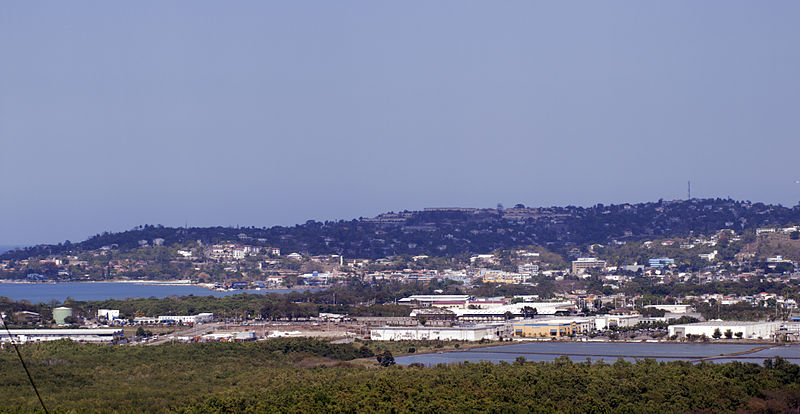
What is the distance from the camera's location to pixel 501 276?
99188 mm

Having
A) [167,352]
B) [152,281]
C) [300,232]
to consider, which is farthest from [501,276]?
[167,352]

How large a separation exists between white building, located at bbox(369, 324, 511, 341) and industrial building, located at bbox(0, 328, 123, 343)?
11.3 m

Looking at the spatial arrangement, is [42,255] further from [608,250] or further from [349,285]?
[608,250]

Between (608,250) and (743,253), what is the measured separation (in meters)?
17.4

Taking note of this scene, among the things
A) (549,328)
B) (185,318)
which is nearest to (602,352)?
(549,328)

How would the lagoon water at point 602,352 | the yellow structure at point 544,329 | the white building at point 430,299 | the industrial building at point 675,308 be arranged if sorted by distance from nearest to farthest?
the lagoon water at point 602,352 → the yellow structure at point 544,329 → the industrial building at point 675,308 → the white building at point 430,299

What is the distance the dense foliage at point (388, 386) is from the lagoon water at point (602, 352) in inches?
254

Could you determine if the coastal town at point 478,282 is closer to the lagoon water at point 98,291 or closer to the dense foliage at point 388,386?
the lagoon water at point 98,291

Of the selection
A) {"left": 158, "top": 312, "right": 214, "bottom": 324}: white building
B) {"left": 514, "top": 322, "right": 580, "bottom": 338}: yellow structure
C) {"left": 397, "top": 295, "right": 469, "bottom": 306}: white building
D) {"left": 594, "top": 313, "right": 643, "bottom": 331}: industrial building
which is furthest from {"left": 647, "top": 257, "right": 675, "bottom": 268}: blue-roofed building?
{"left": 158, "top": 312, "right": 214, "bottom": 324}: white building

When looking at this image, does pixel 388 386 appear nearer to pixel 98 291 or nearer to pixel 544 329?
pixel 544 329

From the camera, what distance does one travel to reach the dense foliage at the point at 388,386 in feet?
86.7

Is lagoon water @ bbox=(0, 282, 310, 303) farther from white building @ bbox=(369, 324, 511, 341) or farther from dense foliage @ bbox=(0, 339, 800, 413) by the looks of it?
dense foliage @ bbox=(0, 339, 800, 413)

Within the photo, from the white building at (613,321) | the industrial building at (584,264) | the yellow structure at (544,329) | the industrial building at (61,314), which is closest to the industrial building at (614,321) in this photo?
the white building at (613,321)

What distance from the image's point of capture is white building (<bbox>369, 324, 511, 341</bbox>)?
2021 inches
